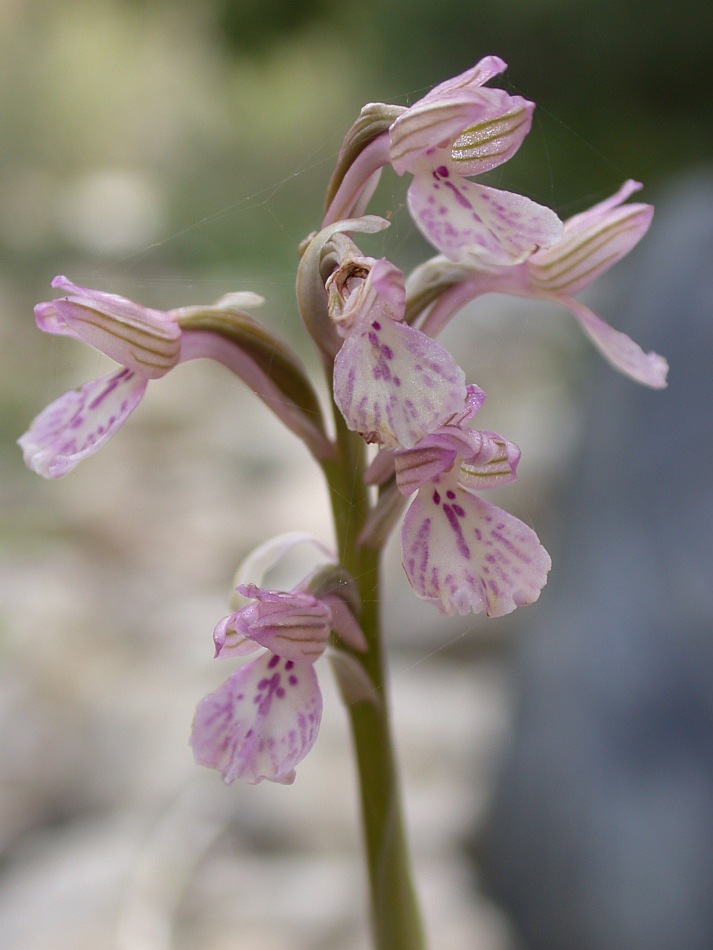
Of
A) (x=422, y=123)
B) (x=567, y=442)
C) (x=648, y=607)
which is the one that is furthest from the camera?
(x=567, y=442)

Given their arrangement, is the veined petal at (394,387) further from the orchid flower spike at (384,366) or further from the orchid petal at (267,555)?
the orchid petal at (267,555)

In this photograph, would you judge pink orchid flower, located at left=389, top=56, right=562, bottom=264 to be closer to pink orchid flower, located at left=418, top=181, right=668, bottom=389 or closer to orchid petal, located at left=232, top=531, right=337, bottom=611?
pink orchid flower, located at left=418, top=181, right=668, bottom=389

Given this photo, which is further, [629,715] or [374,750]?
[629,715]

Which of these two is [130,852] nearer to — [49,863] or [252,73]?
[49,863]

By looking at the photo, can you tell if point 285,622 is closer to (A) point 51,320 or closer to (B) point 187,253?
(A) point 51,320

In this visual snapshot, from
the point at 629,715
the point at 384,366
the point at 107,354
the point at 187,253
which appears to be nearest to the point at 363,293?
the point at 384,366

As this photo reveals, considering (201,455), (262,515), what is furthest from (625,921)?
(201,455)
